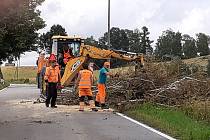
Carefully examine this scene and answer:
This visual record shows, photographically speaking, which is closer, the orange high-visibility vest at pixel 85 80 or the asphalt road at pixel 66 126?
the asphalt road at pixel 66 126

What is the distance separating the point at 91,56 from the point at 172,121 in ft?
29.2

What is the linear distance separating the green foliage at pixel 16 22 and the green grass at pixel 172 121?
432 centimetres

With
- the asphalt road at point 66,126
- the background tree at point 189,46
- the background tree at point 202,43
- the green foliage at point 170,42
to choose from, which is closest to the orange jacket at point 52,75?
the asphalt road at point 66,126

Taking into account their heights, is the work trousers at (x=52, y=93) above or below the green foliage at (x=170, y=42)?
below

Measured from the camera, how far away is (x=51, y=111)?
63.2ft

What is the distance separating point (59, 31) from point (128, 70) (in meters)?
65.2

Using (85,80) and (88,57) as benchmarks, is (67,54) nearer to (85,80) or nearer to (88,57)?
(88,57)

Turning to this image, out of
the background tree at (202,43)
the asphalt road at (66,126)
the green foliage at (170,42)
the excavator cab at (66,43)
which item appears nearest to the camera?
the asphalt road at (66,126)

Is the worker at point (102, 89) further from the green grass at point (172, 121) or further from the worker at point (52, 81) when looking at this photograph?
the worker at point (52, 81)

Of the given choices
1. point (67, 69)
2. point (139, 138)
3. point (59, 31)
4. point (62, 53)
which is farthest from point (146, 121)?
point (59, 31)

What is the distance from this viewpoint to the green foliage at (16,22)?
12.7 metres

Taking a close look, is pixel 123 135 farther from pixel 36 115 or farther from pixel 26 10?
pixel 36 115

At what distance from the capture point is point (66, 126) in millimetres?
14766

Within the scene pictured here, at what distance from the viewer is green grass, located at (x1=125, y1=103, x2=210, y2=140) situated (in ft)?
41.3
